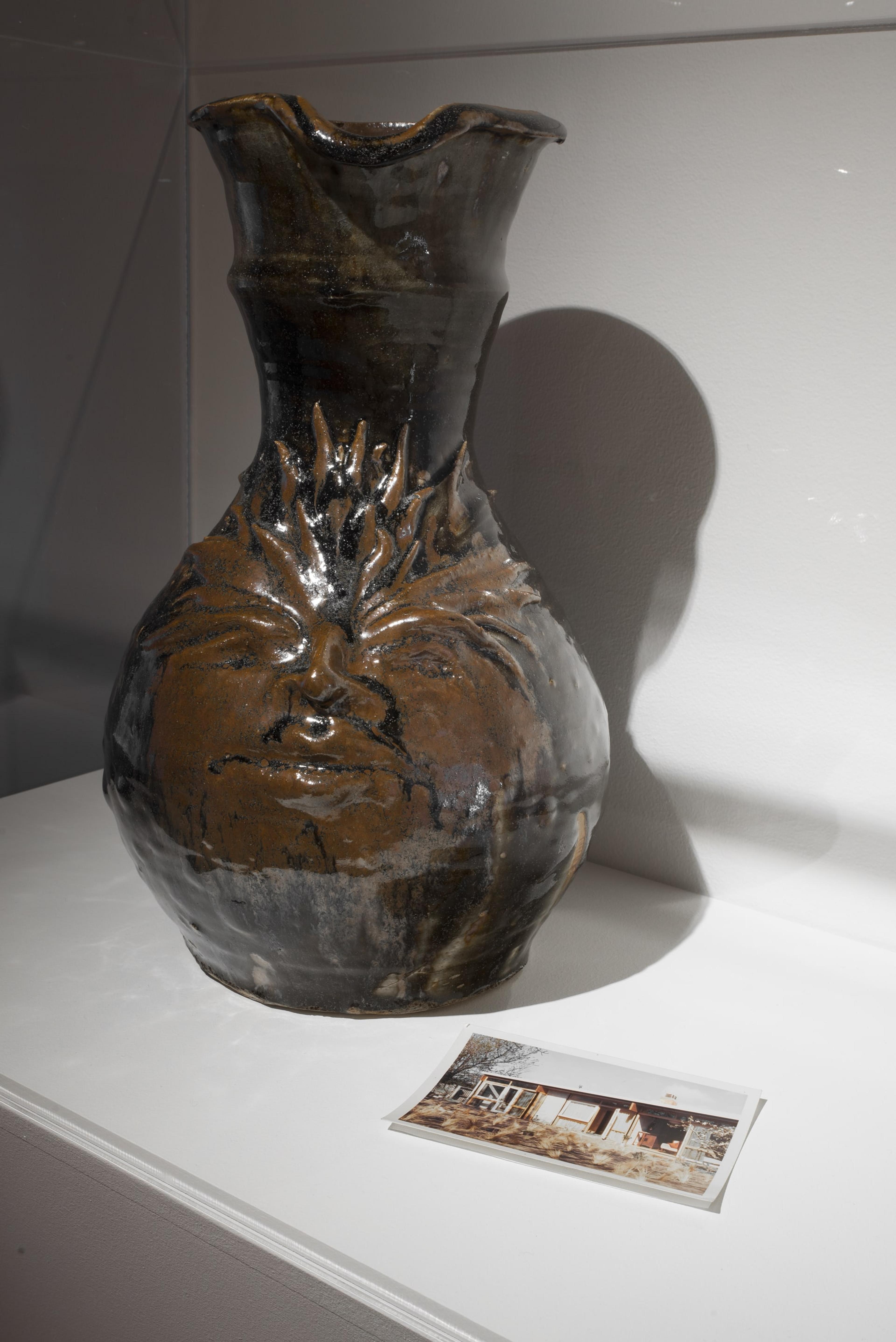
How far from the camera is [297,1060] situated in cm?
103

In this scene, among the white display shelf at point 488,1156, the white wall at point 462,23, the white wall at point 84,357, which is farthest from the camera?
the white wall at point 84,357

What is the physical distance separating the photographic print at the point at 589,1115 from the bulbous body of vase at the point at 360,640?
0.10 m

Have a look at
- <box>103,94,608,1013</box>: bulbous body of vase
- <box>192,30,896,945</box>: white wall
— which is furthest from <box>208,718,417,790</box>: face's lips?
<box>192,30,896,945</box>: white wall

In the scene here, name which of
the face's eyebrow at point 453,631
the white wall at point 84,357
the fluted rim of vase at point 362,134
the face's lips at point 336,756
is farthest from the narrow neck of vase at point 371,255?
the white wall at point 84,357

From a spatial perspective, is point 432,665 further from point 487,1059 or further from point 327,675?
point 487,1059

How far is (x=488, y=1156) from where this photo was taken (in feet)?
3.05

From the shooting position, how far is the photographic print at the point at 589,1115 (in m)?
0.92

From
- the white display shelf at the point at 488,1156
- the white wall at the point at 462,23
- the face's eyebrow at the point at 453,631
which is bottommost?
the white display shelf at the point at 488,1156

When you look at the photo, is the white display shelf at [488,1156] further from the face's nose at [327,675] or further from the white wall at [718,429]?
the face's nose at [327,675]

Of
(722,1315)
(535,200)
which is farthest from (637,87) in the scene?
(722,1315)

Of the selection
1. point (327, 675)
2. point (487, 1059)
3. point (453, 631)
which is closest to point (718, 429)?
point (453, 631)

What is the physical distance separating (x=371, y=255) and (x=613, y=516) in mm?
520

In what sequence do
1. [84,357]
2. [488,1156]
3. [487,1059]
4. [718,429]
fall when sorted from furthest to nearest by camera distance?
[84,357] → [718,429] → [487,1059] → [488,1156]

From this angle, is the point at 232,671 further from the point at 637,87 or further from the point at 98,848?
the point at 637,87
